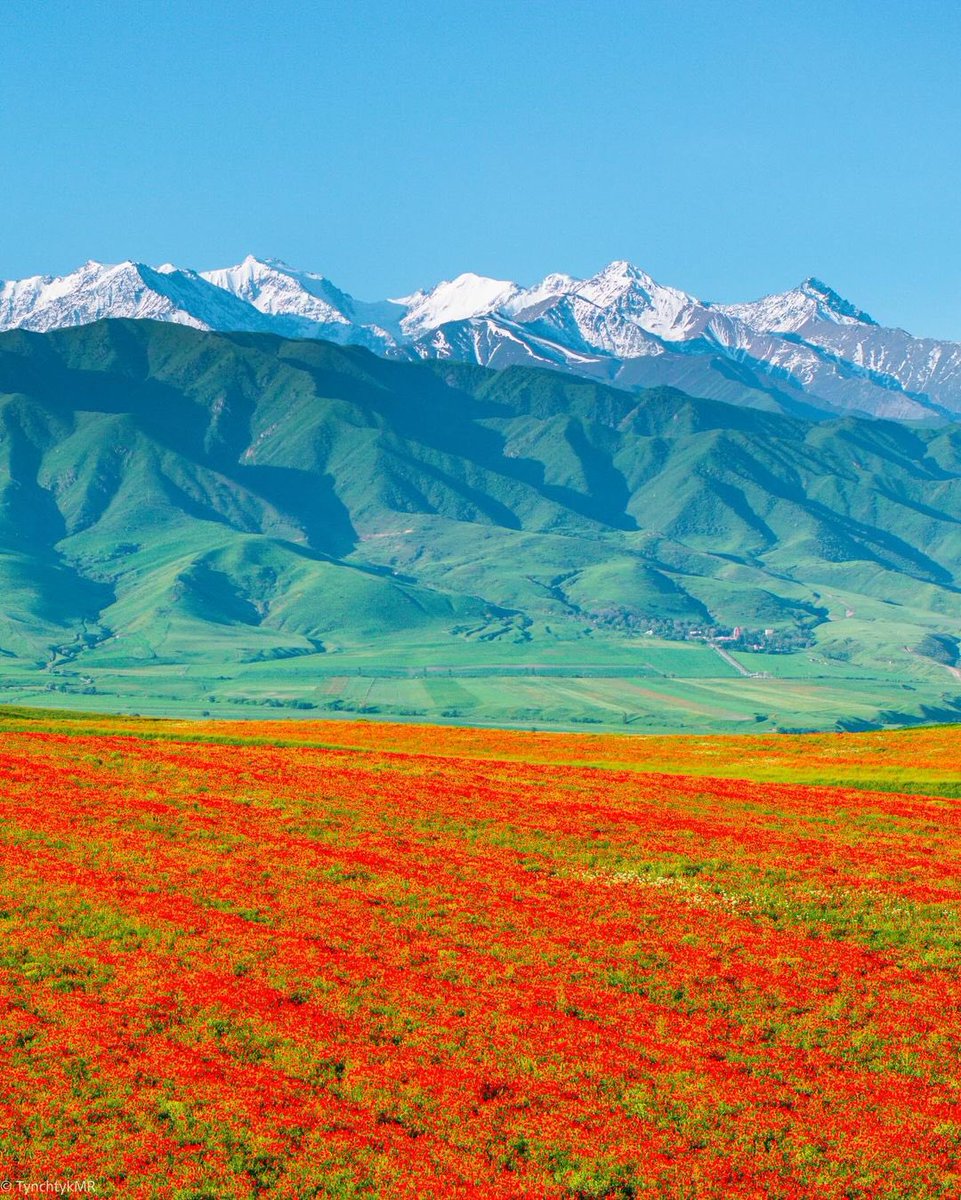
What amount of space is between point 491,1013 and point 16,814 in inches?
979

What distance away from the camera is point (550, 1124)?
27016 mm

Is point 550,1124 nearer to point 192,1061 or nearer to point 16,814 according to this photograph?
point 192,1061

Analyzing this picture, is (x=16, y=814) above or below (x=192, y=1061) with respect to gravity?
above

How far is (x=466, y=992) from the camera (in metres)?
33.2

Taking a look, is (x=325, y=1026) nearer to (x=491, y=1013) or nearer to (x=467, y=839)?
(x=491, y=1013)

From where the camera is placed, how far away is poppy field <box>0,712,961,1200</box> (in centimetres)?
2570

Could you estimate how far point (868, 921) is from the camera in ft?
136

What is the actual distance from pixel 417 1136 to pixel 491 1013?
587 cm

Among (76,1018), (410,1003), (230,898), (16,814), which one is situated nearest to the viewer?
(76,1018)

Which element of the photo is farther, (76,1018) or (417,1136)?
(76,1018)

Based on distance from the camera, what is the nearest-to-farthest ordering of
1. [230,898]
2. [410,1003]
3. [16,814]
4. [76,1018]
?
1. [76,1018]
2. [410,1003]
3. [230,898]
4. [16,814]

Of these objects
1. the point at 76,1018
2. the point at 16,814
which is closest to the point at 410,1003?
the point at 76,1018

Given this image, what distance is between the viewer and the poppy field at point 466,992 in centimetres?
2570

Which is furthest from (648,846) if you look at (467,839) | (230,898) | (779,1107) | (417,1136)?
(417,1136)
